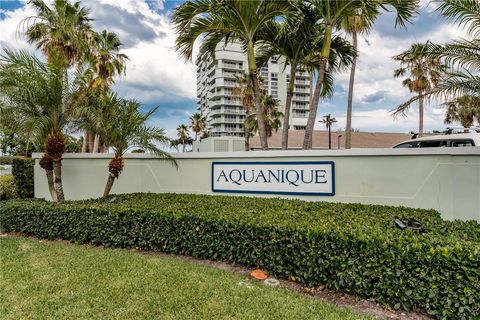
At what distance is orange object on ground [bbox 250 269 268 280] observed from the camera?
3920 mm

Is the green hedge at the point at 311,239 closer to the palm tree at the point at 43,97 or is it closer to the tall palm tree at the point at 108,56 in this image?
the palm tree at the point at 43,97

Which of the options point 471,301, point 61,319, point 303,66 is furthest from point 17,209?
point 303,66

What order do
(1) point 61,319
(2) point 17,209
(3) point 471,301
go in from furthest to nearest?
(2) point 17,209, (1) point 61,319, (3) point 471,301

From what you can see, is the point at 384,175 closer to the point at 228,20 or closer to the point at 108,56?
the point at 228,20

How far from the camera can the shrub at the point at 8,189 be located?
33.5 feet

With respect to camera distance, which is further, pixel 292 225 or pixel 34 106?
pixel 34 106

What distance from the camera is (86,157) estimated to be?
8.72 metres

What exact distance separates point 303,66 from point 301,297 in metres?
7.94

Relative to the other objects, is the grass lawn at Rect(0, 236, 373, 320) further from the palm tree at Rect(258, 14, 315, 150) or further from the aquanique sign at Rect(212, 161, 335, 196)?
the palm tree at Rect(258, 14, 315, 150)

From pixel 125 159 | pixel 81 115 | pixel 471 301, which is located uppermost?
pixel 81 115

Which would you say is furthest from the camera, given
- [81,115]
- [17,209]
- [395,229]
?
[81,115]

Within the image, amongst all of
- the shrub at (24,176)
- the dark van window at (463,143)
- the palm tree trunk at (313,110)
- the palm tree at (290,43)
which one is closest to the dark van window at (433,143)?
the dark van window at (463,143)

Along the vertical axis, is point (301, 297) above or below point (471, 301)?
below

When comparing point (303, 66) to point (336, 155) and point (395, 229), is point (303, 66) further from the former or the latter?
point (395, 229)
